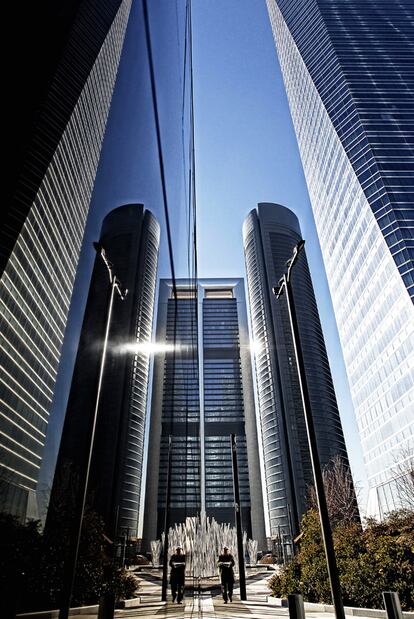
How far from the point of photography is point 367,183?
70.2 meters

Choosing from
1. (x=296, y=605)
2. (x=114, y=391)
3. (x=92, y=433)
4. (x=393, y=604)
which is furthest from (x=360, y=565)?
(x=92, y=433)

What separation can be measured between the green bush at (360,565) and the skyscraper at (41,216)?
11099 millimetres

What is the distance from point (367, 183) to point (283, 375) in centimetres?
5953

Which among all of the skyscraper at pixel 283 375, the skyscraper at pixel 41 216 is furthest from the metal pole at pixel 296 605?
the skyscraper at pixel 283 375

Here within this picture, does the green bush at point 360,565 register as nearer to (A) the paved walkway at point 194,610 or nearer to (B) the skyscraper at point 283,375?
(A) the paved walkway at point 194,610

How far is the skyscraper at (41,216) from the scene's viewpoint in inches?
36.4

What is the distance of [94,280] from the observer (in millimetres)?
1802

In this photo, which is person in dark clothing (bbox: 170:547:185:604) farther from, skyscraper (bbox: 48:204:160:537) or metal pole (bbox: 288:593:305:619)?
skyscraper (bbox: 48:204:160:537)

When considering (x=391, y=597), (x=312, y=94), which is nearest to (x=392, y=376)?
(x=391, y=597)

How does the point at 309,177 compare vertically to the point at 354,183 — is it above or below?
above

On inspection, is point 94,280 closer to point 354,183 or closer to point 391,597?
point 391,597

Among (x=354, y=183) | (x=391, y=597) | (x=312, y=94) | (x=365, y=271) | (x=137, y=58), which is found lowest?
(x=391, y=597)

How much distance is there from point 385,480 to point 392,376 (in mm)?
16382

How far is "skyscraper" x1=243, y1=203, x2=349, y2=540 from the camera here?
4094 inches
